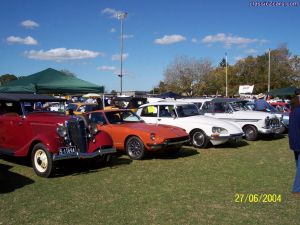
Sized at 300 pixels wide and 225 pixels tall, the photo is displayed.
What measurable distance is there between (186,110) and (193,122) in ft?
2.69

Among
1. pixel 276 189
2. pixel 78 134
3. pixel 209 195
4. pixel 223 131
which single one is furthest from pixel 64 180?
pixel 223 131

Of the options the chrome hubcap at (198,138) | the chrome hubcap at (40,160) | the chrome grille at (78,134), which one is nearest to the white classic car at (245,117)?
the chrome hubcap at (198,138)

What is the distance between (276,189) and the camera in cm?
675

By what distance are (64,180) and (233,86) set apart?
70219mm

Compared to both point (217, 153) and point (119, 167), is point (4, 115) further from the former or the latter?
point (217, 153)

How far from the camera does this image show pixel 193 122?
12.4 metres

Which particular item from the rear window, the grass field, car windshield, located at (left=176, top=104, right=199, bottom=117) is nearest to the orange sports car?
the grass field

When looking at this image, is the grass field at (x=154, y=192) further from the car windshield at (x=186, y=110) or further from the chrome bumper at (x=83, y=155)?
the car windshield at (x=186, y=110)

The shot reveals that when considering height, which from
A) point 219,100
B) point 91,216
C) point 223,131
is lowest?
point 91,216

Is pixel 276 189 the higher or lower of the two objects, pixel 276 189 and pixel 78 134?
the lower

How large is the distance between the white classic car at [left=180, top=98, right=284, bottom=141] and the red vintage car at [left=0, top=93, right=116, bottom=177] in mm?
7322
